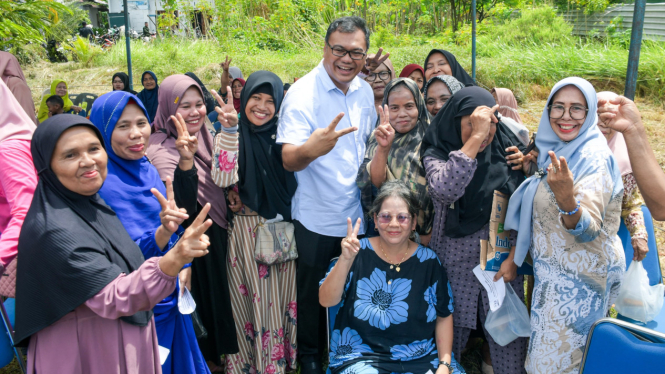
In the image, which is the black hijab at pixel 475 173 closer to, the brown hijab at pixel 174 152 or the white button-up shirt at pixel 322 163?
the white button-up shirt at pixel 322 163

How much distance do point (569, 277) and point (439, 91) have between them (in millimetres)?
1378

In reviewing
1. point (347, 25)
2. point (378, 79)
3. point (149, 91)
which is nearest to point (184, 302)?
point (347, 25)

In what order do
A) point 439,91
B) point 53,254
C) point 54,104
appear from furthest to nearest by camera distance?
point 54,104, point 439,91, point 53,254

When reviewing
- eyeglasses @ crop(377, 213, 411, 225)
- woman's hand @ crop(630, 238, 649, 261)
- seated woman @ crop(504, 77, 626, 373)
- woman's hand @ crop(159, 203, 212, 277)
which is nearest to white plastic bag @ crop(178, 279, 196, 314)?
woman's hand @ crop(159, 203, 212, 277)

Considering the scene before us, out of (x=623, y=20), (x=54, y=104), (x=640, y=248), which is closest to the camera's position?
(x=640, y=248)

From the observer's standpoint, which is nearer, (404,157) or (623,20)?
(404,157)

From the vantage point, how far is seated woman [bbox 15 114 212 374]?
1538mm

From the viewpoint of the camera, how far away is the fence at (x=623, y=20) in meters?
9.54

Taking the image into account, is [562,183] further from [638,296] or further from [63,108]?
[63,108]

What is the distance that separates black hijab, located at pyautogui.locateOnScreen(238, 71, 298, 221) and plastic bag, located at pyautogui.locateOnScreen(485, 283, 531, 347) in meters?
1.22

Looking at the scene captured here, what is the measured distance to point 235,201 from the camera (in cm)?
261

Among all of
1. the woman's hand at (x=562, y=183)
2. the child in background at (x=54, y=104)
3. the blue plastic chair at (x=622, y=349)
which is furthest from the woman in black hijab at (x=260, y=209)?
the child in background at (x=54, y=104)

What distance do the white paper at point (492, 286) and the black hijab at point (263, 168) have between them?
1.08 meters

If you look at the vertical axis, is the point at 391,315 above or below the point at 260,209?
below
